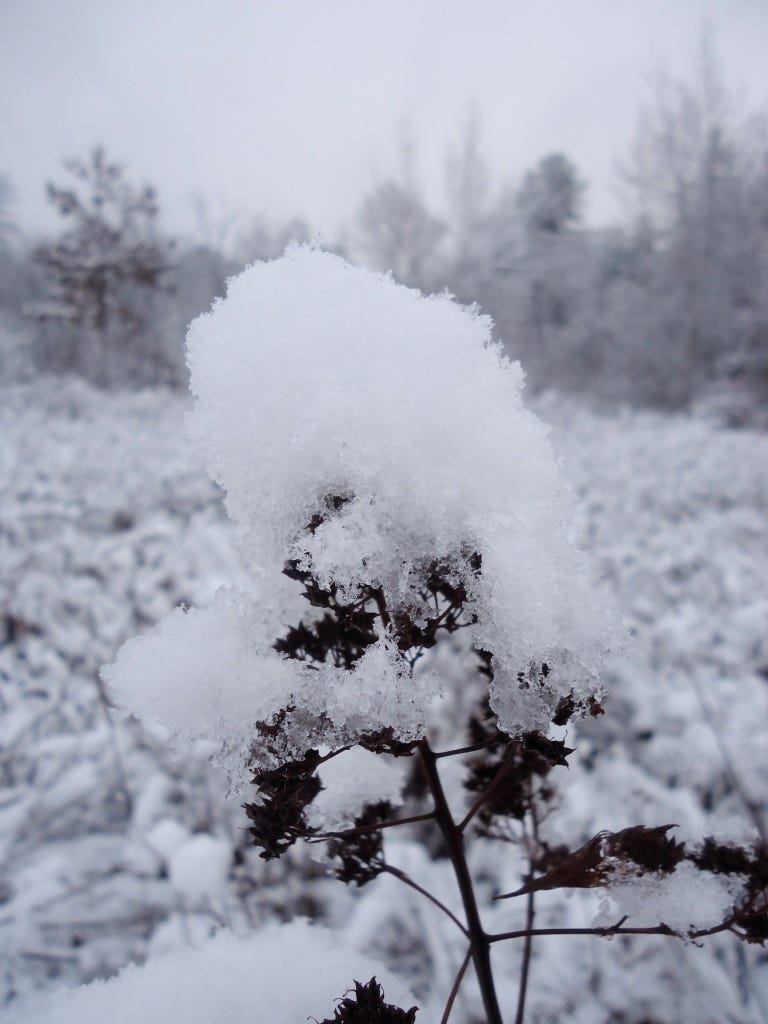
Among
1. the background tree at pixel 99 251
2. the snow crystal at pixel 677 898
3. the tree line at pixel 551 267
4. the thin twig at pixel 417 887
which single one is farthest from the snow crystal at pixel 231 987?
the background tree at pixel 99 251

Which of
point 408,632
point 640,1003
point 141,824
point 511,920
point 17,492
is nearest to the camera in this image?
point 408,632

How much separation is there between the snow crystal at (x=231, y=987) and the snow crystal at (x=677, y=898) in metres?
0.58

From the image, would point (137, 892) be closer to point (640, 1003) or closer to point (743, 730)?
point (640, 1003)

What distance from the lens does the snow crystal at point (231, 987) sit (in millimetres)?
1099

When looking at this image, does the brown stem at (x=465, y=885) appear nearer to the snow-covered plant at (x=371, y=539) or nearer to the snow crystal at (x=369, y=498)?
the snow-covered plant at (x=371, y=539)

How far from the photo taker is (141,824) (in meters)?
2.51

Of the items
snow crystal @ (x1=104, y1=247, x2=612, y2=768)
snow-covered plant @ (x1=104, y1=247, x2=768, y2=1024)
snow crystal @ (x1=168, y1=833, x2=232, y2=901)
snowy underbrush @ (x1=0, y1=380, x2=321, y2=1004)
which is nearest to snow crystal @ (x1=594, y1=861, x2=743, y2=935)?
snow-covered plant @ (x1=104, y1=247, x2=768, y2=1024)

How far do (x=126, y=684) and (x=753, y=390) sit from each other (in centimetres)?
1850

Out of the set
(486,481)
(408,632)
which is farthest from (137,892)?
(486,481)

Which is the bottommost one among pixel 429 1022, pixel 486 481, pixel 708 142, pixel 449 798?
pixel 429 1022

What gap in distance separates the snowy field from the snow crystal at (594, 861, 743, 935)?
98 mm

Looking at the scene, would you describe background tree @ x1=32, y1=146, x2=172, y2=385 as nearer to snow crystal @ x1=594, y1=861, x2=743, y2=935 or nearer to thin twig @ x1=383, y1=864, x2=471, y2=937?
thin twig @ x1=383, y1=864, x2=471, y2=937

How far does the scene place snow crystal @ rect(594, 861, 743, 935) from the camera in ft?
2.87

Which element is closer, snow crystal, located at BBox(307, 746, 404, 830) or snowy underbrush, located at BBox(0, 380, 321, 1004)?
snow crystal, located at BBox(307, 746, 404, 830)
